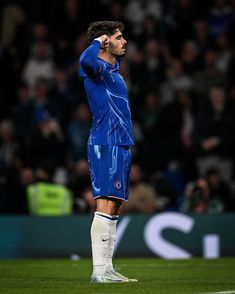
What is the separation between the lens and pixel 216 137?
59.8ft

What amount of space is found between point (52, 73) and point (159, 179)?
360 centimetres

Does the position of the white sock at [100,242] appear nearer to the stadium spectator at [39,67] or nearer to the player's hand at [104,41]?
the player's hand at [104,41]

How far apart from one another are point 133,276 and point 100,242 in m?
1.44

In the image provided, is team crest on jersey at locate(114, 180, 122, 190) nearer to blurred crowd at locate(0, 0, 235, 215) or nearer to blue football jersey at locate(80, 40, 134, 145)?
blue football jersey at locate(80, 40, 134, 145)

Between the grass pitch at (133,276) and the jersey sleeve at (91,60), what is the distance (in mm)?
1965

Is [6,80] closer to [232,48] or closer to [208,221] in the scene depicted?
[232,48]

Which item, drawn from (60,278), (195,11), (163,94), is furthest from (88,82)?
(195,11)

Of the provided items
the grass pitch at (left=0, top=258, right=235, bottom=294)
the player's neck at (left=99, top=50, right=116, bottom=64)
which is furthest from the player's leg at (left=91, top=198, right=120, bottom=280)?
the player's neck at (left=99, top=50, right=116, bottom=64)

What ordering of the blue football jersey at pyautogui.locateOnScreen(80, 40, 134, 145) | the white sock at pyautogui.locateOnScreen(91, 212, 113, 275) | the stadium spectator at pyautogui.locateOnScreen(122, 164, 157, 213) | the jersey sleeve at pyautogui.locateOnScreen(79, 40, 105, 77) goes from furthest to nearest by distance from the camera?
1. the stadium spectator at pyautogui.locateOnScreen(122, 164, 157, 213)
2. the blue football jersey at pyautogui.locateOnScreen(80, 40, 134, 145)
3. the white sock at pyautogui.locateOnScreen(91, 212, 113, 275)
4. the jersey sleeve at pyautogui.locateOnScreen(79, 40, 105, 77)

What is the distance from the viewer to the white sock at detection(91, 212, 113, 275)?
32.2 ft

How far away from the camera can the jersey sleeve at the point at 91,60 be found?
31.6ft

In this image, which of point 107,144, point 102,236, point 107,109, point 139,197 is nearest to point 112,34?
point 107,109

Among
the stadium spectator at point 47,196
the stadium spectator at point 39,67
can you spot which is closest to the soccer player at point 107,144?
the stadium spectator at point 47,196

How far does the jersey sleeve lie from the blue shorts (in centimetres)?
73
